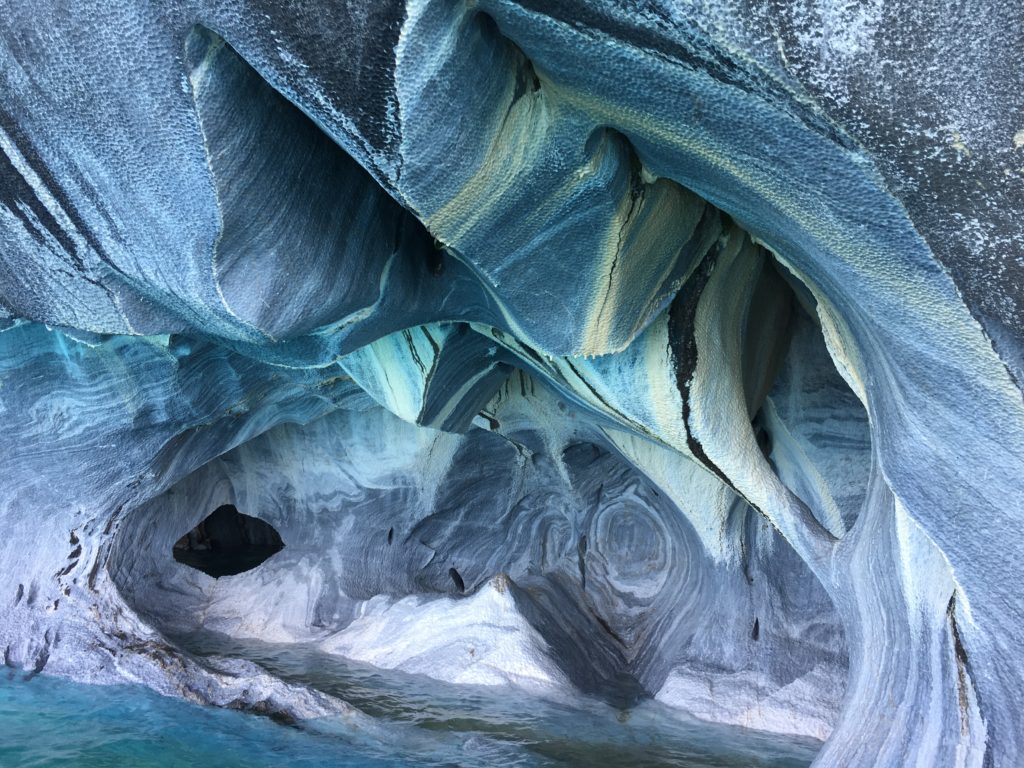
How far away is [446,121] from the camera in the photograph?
5.37 feet

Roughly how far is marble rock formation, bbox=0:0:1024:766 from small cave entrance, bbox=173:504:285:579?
119 centimetres

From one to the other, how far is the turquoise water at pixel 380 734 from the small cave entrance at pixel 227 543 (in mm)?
1885

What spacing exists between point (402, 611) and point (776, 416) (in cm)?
184

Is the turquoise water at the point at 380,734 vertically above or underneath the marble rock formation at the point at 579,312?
underneath

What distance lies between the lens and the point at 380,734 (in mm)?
3131

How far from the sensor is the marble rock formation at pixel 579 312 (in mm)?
1422

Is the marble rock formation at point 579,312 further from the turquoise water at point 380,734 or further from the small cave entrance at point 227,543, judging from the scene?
the small cave entrance at point 227,543

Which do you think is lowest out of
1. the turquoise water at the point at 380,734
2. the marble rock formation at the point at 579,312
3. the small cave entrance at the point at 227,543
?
the turquoise water at the point at 380,734

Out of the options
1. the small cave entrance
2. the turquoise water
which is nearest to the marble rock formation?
the turquoise water

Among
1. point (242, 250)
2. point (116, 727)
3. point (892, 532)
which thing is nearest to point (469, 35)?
point (242, 250)

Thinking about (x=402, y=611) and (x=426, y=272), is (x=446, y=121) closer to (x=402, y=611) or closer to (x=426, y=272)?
(x=426, y=272)

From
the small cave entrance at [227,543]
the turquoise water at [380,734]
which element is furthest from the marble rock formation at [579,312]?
the small cave entrance at [227,543]

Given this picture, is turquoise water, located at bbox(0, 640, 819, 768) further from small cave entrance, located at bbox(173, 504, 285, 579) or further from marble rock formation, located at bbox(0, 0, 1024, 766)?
small cave entrance, located at bbox(173, 504, 285, 579)

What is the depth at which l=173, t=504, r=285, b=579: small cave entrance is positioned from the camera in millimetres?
5461
